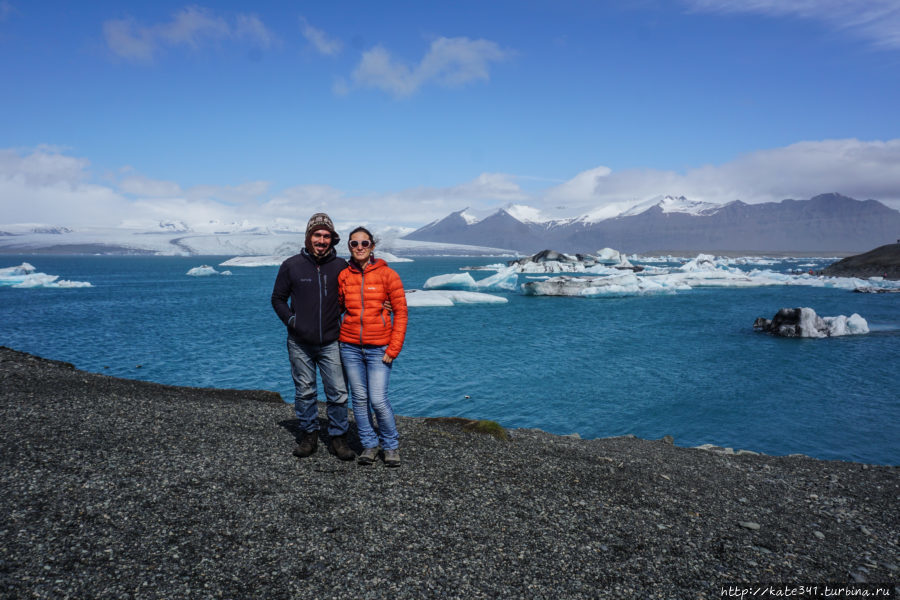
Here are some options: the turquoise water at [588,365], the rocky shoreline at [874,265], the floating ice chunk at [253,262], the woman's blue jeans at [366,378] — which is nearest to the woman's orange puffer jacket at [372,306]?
the woman's blue jeans at [366,378]

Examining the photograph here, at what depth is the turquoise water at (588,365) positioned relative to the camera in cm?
1461

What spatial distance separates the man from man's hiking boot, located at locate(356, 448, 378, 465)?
551 millimetres

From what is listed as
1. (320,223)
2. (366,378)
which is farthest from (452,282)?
(320,223)

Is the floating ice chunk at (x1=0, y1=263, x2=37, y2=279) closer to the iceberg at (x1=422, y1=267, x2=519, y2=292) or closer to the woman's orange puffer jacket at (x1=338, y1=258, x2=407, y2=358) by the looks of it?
the iceberg at (x1=422, y1=267, x2=519, y2=292)

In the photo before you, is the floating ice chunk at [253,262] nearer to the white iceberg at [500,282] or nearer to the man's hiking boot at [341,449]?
the white iceberg at [500,282]

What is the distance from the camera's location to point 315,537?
4.72m

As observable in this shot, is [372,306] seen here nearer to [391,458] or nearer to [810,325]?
[391,458]

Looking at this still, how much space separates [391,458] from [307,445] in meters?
1.12

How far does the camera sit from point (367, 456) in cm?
621

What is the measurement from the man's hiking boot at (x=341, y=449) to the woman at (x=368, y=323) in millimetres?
561

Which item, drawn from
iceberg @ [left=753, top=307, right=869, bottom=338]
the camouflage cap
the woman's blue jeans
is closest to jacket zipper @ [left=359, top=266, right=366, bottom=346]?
the woman's blue jeans

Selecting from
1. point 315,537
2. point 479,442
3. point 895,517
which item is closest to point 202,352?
point 479,442

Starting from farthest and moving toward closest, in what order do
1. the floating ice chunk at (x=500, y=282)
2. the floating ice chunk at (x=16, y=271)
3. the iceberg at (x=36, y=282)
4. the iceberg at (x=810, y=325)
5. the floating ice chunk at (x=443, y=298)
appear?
the floating ice chunk at (x=16, y=271), the iceberg at (x=36, y=282), the floating ice chunk at (x=500, y=282), the floating ice chunk at (x=443, y=298), the iceberg at (x=810, y=325)

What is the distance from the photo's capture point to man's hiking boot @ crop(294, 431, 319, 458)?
6.45 meters
